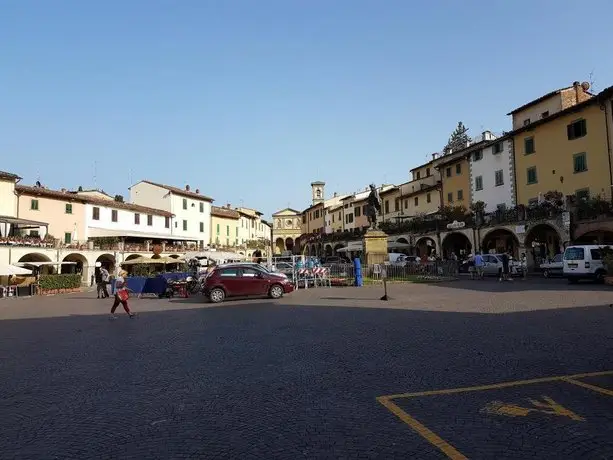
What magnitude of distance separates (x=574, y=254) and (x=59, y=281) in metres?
30.8

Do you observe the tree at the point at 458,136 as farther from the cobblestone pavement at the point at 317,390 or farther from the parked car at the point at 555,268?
the cobblestone pavement at the point at 317,390

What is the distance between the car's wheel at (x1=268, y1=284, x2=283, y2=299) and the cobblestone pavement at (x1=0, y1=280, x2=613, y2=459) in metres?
7.92

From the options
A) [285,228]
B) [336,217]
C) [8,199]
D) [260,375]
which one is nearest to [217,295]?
[260,375]

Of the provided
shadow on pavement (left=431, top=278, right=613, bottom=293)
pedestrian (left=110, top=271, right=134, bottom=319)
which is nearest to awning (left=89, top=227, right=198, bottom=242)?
pedestrian (left=110, top=271, right=134, bottom=319)

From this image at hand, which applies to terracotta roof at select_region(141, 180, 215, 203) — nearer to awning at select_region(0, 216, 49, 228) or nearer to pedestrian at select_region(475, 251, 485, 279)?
awning at select_region(0, 216, 49, 228)

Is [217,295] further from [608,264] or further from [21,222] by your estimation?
[21,222]

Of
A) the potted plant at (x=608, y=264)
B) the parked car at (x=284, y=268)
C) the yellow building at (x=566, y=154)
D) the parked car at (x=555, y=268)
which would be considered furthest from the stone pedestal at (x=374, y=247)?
the yellow building at (x=566, y=154)

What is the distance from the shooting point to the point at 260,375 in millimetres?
6949

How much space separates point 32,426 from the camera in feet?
16.5

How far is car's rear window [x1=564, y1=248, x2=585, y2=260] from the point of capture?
22.8 m

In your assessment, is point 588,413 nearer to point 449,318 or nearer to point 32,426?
point 32,426

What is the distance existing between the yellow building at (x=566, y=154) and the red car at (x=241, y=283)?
70.6ft

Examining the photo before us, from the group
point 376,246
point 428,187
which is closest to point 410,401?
point 376,246

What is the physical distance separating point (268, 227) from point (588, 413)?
103097 millimetres
